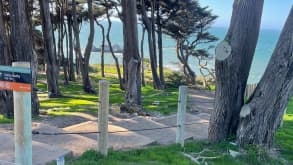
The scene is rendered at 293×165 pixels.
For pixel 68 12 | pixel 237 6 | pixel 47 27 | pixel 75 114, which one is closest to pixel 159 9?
pixel 68 12

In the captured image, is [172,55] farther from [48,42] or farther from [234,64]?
[234,64]

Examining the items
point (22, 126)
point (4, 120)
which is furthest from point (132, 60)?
point (22, 126)

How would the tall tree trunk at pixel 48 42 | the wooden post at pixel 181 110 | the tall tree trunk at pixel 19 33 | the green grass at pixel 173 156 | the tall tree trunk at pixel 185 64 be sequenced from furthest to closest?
the tall tree trunk at pixel 185 64 → the tall tree trunk at pixel 48 42 → the tall tree trunk at pixel 19 33 → the wooden post at pixel 181 110 → the green grass at pixel 173 156

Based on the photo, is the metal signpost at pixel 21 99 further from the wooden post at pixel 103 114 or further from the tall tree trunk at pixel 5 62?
the tall tree trunk at pixel 5 62

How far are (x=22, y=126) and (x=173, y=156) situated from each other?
2195mm

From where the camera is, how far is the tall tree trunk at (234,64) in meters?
5.06

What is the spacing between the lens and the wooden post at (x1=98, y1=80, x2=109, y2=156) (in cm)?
379

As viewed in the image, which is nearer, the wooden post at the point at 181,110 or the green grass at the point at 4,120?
the wooden post at the point at 181,110

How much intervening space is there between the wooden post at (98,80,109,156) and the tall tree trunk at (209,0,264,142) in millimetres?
1994

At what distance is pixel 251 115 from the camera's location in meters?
5.16

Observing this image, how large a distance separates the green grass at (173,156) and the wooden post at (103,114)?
0.37ft

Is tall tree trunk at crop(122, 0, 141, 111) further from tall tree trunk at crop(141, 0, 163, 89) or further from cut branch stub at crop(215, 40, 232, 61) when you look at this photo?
tall tree trunk at crop(141, 0, 163, 89)

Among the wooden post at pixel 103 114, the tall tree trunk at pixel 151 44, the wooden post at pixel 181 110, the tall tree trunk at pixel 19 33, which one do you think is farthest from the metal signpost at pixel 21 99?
the tall tree trunk at pixel 151 44

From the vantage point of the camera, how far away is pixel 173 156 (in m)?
4.45
